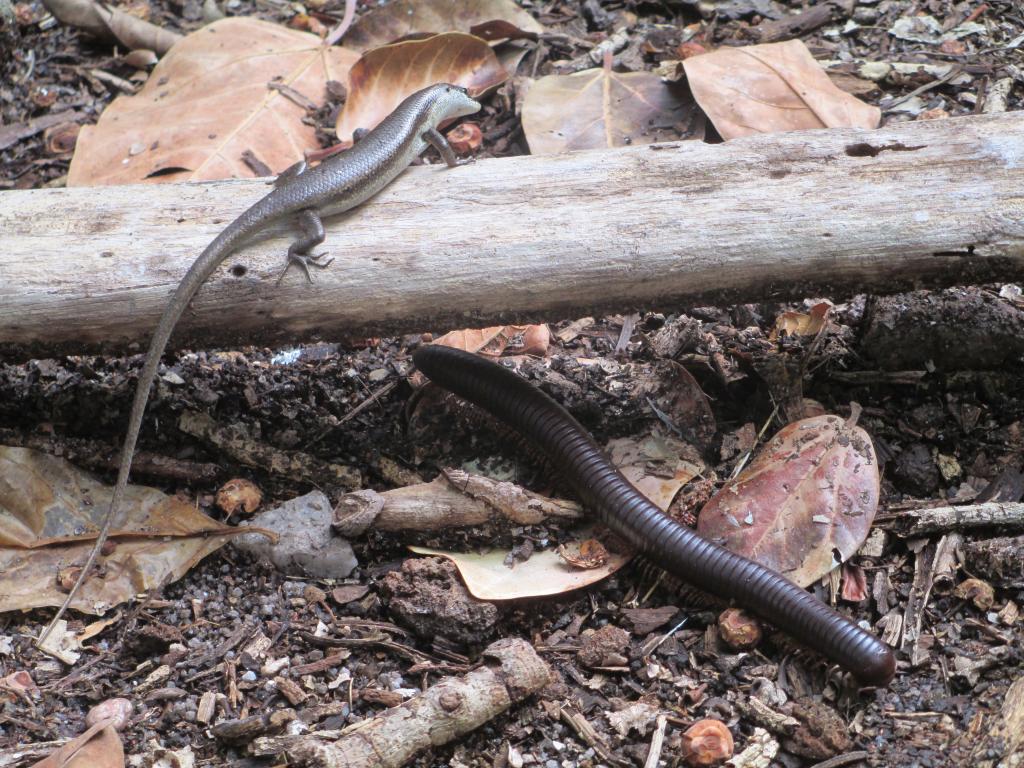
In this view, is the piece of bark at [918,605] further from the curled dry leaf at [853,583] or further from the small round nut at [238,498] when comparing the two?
the small round nut at [238,498]

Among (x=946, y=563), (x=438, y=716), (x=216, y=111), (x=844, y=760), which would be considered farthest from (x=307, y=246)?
(x=946, y=563)

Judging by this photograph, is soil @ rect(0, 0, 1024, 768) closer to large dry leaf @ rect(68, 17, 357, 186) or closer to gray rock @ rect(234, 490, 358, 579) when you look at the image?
gray rock @ rect(234, 490, 358, 579)

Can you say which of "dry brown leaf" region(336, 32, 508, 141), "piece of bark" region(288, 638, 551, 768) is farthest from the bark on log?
"dry brown leaf" region(336, 32, 508, 141)

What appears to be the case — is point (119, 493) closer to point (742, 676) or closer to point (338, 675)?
point (338, 675)

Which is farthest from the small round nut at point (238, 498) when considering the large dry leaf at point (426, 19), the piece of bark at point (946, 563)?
the large dry leaf at point (426, 19)

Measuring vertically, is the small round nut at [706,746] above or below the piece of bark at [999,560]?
below

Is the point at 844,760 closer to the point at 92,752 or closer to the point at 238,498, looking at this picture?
the point at 92,752
